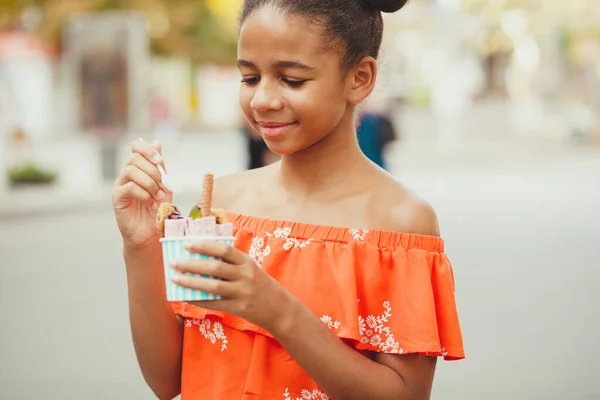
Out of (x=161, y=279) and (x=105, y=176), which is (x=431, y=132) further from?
(x=161, y=279)

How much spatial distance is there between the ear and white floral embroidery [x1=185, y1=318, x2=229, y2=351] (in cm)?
52

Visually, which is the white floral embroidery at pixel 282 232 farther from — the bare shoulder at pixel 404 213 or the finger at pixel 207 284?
the finger at pixel 207 284

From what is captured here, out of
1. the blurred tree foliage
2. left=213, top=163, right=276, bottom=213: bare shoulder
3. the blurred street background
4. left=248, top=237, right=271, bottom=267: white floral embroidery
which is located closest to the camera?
left=248, top=237, right=271, bottom=267: white floral embroidery

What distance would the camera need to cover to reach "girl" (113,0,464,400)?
1.79 m

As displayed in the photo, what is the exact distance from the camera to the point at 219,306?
57.8 inches

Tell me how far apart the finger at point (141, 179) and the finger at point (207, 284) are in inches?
15.0

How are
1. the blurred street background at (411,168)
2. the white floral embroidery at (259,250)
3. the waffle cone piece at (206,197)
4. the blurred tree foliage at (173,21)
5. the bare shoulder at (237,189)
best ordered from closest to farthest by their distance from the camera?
1. the waffle cone piece at (206,197)
2. the white floral embroidery at (259,250)
3. the bare shoulder at (237,189)
4. the blurred street background at (411,168)
5. the blurred tree foliage at (173,21)

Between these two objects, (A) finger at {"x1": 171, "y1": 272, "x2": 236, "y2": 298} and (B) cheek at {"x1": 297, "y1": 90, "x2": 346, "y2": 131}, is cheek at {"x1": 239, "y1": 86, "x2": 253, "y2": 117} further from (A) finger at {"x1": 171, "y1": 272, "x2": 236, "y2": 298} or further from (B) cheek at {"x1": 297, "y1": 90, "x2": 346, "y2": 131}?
(A) finger at {"x1": 171, "y1": 272, "x2": 236, "y2": 298}

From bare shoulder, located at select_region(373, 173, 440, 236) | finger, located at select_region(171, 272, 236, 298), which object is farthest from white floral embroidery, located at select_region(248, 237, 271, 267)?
finger, located at select_region(171, 272, 236, 298)

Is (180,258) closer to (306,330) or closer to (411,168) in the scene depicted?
(306,330)

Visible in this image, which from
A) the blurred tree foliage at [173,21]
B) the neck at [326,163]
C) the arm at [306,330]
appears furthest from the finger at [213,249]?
the blurred tree foliage at [173,21]

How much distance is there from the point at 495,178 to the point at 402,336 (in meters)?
20.3

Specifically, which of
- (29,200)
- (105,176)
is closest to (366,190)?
(29,200)

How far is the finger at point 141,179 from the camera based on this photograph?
1794 mm
